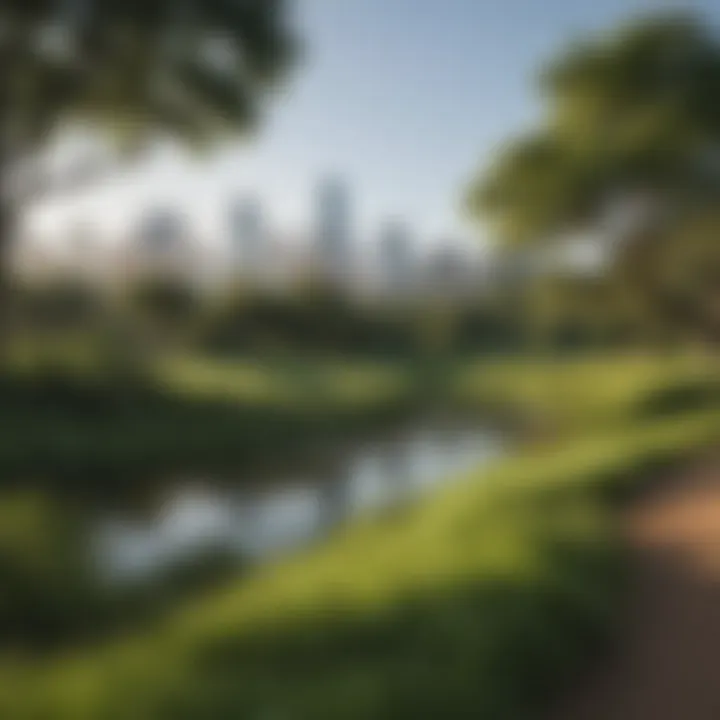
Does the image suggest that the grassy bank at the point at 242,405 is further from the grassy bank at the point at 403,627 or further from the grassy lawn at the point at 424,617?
the grassy bank at the point at 403,627

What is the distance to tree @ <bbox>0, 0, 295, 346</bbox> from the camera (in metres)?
2.70

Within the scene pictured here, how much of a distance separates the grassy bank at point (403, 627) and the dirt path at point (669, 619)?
0.37 ft

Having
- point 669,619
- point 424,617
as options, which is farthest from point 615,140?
point 424,617

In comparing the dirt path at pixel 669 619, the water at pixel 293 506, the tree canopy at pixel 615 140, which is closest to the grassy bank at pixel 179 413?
the water at pixel 293 506

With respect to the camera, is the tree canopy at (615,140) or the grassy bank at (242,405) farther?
the tree canopy at (615,140)

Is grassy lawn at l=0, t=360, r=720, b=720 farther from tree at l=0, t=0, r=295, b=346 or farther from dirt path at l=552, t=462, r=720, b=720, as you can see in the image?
tree at l=0, t=0, r=295, b=346

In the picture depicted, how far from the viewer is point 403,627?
7.92 feet

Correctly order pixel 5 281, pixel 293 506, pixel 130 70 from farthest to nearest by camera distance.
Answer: pixel 130 70 < pixel 293 506 < pixel 5 281

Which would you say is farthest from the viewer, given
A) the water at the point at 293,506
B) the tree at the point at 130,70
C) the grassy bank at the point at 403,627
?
the tree at the point at 130,70

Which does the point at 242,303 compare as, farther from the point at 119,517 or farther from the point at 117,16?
the point at 117,16

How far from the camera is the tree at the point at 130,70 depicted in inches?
106

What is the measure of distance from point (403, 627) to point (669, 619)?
1077 mm

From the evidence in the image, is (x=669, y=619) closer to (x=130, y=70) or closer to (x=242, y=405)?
(x=242, y=405)

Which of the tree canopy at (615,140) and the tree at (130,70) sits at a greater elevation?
the tree at (130,70)
